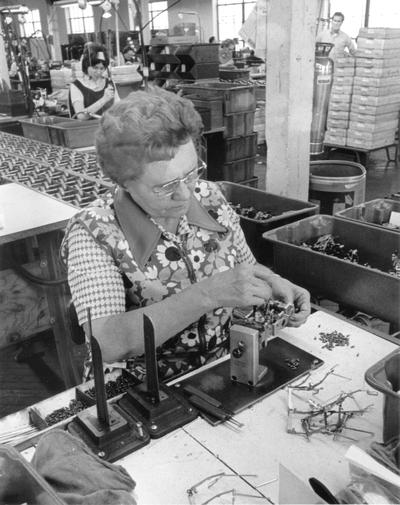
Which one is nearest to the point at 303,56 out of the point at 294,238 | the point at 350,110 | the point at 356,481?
the point at 294,238

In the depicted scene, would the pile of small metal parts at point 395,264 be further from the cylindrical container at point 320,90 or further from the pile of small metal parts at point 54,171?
the cylindrical container at point 320,90

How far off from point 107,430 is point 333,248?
1368 millimetres

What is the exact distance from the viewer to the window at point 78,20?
1630cm

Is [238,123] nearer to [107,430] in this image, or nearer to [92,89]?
[92,89]

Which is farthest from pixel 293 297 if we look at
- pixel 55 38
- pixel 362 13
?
pixel 55 38

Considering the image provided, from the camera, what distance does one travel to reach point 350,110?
579 centimetres

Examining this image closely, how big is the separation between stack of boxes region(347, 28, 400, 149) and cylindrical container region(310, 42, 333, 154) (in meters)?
1.59

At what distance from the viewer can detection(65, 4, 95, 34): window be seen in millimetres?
16297

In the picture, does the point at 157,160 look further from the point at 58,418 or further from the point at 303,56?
the point at 303,56

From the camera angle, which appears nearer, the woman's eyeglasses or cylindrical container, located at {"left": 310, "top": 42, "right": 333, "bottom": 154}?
the woman's eyeglasses

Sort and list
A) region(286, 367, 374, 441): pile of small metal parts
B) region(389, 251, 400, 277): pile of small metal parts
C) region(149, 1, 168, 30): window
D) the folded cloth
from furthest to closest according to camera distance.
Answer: region(149, 1, 168, 30): window, region(389, 251, 400, 277): pile of small metal parts, region(286, 367, 374, 441): pile of small metal parts, the folded cloth

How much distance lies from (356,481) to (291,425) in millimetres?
245

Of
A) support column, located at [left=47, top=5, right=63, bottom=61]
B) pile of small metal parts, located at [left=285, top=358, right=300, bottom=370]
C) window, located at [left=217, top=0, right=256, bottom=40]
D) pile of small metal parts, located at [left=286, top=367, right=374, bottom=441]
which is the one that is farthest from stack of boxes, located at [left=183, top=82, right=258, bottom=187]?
support column, located at [left=47, top=5, right=63, bottom=61]

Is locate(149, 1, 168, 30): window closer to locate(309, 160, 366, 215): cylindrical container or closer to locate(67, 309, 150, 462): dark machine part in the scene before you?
locate(309, 160, 366, 215): cylindrical container
